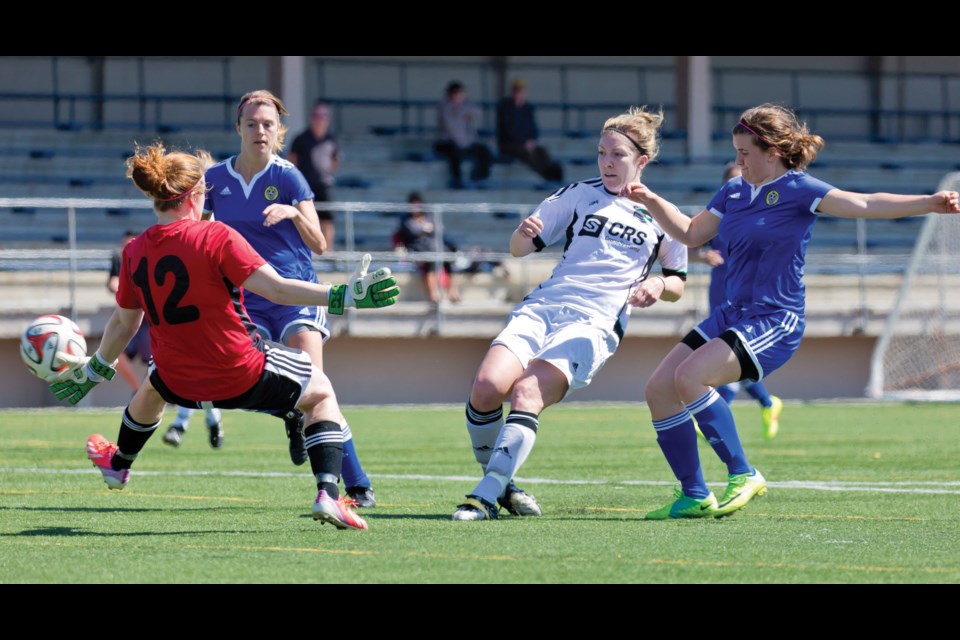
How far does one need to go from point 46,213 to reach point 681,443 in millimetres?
15768

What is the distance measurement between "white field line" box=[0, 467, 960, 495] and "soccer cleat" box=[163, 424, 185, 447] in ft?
6.74

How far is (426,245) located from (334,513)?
46.4 feet

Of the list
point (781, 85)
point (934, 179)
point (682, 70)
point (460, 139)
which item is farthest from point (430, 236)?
point (781, 85)

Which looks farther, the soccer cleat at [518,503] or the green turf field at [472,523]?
the soccer cleat at [518,503]

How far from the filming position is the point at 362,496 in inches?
Answer: 310

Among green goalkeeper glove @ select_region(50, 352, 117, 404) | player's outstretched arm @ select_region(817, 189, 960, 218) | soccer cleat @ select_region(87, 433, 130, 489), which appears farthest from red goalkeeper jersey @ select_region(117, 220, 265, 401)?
player's outstretched arm @ select_region(817, 189, 960, 218)

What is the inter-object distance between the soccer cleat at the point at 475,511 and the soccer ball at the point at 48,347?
2062mm

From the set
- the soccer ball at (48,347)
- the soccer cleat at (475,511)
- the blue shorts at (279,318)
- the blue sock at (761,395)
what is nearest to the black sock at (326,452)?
the soccer cleat at (475,511)

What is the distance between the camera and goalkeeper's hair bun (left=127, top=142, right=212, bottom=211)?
645 cm

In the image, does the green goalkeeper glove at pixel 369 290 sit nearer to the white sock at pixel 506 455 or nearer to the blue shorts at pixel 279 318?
the white sock at pixel 506 455

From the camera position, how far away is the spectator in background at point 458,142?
24219 millimetres

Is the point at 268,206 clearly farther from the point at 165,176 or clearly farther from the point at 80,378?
the point at 165,176

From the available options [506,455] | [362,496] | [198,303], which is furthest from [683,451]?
[198,303]

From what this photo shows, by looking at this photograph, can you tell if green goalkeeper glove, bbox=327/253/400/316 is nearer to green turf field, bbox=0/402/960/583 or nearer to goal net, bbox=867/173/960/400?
green turf field, bbox=0/402/960/583
